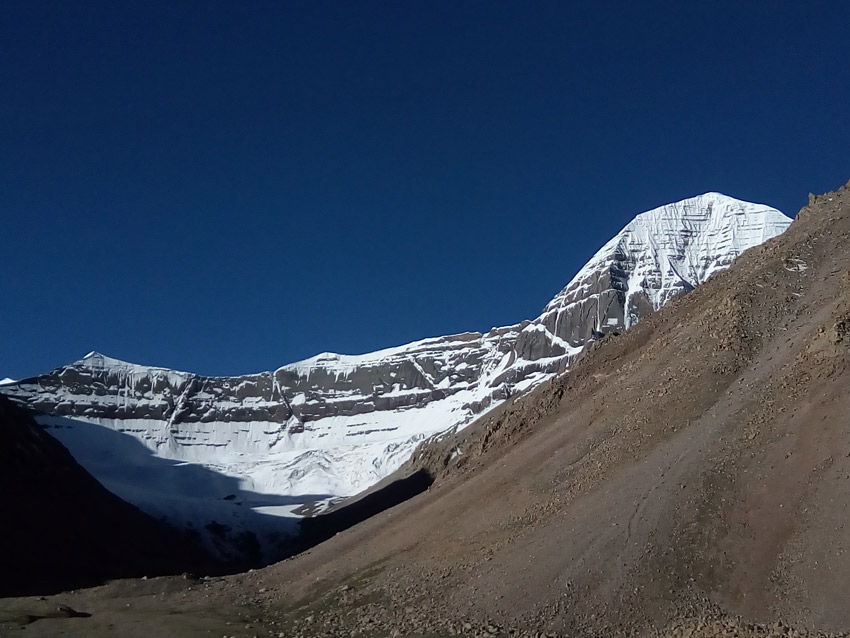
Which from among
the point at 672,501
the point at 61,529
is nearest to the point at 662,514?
the point at 672,501

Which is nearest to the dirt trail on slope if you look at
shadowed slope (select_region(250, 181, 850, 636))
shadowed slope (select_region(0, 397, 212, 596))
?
shadowed slope (select_region(250, 181, 850, 636))

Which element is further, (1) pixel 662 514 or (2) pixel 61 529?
(2) pixel 61 529

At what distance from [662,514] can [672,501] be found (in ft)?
2.96

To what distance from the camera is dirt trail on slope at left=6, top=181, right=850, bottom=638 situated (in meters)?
29.8

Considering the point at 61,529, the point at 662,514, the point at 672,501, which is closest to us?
the point at 662,514

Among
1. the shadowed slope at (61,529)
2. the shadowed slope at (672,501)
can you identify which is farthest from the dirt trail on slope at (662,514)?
the shadowed slope at (61,529)

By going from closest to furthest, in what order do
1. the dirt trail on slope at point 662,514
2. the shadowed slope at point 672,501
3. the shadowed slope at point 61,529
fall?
the dirt trail on slope at point 662,514, the shadowed slope at point 672,501, the shadowed slope at point 61,529

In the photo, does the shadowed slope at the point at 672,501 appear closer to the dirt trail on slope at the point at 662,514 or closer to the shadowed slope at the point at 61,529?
the dirt trail on slope at the point at 662,514

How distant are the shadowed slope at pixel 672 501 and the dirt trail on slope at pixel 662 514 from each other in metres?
0.10

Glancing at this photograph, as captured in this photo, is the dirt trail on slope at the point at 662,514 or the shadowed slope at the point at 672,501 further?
the shadowed slope at the point at 672,501

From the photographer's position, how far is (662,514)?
3419 cm

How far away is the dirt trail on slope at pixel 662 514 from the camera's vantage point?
29.8 meters

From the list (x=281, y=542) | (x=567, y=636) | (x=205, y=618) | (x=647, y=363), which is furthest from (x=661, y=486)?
(x=281, y=542)

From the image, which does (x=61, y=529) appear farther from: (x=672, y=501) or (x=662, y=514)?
(x=672, y=501)
